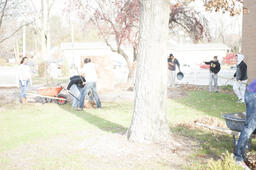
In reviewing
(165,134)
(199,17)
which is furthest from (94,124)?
(199,17)

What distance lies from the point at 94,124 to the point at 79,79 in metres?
3.05

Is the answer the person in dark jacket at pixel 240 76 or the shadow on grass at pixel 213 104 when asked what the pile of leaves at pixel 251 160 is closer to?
the shadow on grass at pixel 213 104

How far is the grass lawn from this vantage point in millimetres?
5184

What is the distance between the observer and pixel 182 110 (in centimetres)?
1027

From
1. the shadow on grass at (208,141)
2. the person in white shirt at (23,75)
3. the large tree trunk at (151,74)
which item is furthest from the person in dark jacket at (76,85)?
the large tree trunk at (151,74)

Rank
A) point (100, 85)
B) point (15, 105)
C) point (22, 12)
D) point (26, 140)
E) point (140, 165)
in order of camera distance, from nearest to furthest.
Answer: point (140, 165) → point (26, 140) → point (15, 105) → point (22, 12) → point (100, 85)

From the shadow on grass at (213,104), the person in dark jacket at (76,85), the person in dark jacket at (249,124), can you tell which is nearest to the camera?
the person in dark jacket at (249,124)

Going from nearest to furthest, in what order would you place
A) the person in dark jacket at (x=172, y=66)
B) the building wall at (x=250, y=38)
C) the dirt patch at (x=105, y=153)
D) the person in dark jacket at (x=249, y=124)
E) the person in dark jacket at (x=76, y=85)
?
the person in dark jacket at (x=249, y=124)
the dirt patch at (x=105, y=153)
the person in dark jacket at (x=76, y=85)
the building wall at (x=250, y=38)
the person in dark jacket at (x=172, y=66)

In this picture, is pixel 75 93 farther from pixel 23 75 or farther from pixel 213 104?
pixel 213 104

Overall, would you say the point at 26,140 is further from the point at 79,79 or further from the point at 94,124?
the point at 79,79

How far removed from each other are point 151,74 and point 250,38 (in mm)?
10383

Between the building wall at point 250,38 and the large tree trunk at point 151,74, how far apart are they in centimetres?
939

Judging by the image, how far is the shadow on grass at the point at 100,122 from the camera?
7286 millimetres

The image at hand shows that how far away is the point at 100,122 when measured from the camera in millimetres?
8211
